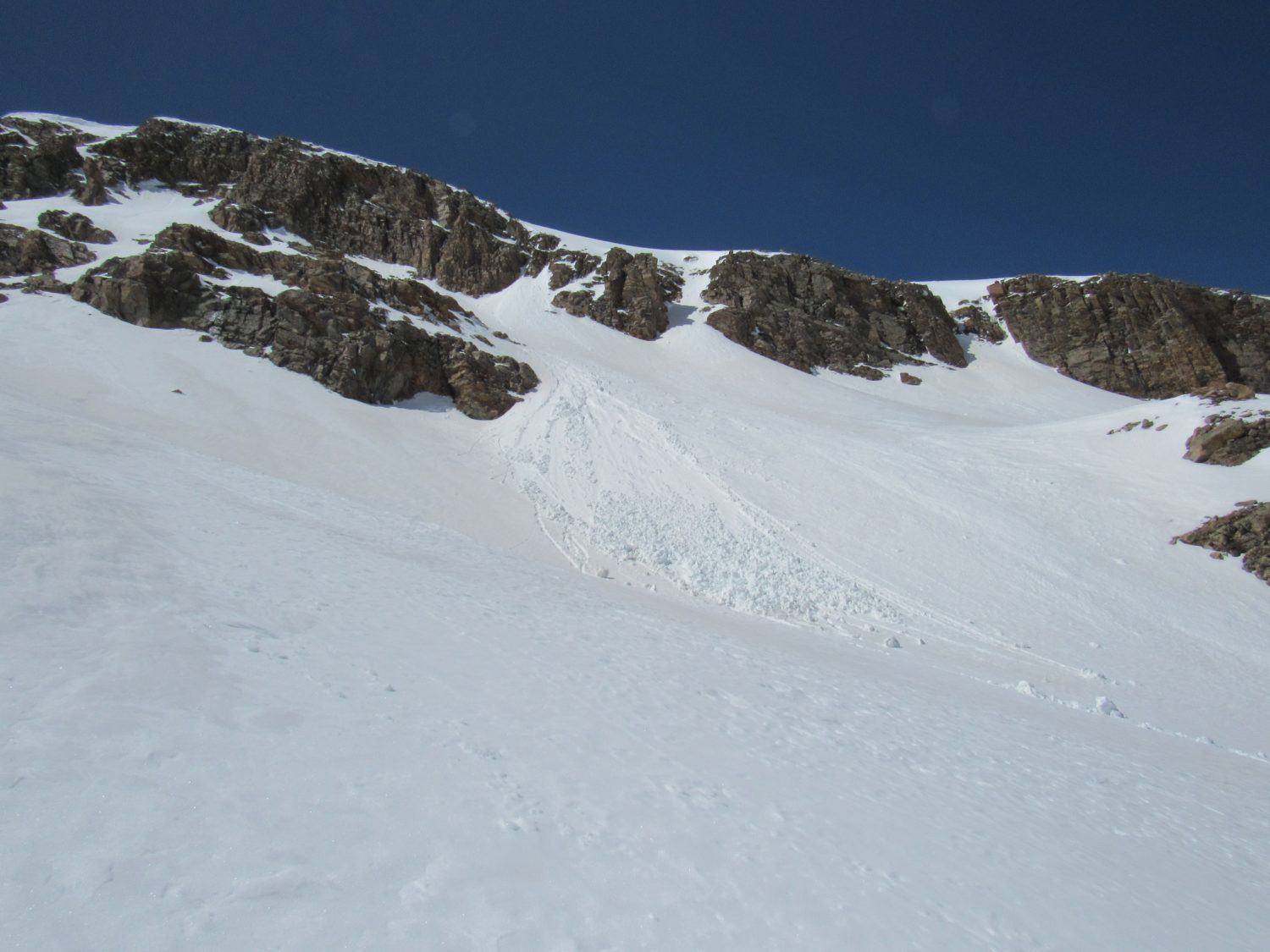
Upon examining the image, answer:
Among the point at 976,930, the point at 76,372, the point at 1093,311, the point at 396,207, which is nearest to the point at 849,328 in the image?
the point at 1093,311

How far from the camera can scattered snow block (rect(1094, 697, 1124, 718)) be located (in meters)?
10.1

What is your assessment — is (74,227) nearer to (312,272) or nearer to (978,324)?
(312,272)

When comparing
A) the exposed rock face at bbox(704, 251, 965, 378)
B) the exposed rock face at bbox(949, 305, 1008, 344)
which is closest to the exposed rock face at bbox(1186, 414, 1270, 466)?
the exposed rock face at bbox(704, 251, 965, 378)

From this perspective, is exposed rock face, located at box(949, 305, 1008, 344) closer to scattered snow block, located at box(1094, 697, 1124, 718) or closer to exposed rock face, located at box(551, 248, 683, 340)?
exposed rock face, located at box(551, 248, 683, 340)

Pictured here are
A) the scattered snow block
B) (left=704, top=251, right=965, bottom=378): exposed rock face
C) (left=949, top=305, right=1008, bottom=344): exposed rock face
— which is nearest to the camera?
the scattered snow block

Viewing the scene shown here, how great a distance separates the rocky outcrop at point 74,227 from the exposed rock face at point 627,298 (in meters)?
27.9

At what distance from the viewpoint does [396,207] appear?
56.6 metres

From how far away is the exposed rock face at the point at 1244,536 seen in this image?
16.0 meters

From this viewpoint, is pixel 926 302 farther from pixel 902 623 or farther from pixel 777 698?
pixel 777 698

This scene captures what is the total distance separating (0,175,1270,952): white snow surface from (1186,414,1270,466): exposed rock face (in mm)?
1080

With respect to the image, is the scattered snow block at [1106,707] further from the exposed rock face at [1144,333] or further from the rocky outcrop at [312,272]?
the exposed rock face at [1144,333]

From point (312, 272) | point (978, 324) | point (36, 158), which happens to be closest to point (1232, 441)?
point (312, 272)

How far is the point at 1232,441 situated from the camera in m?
19.7

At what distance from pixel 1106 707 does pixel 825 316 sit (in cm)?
4676
